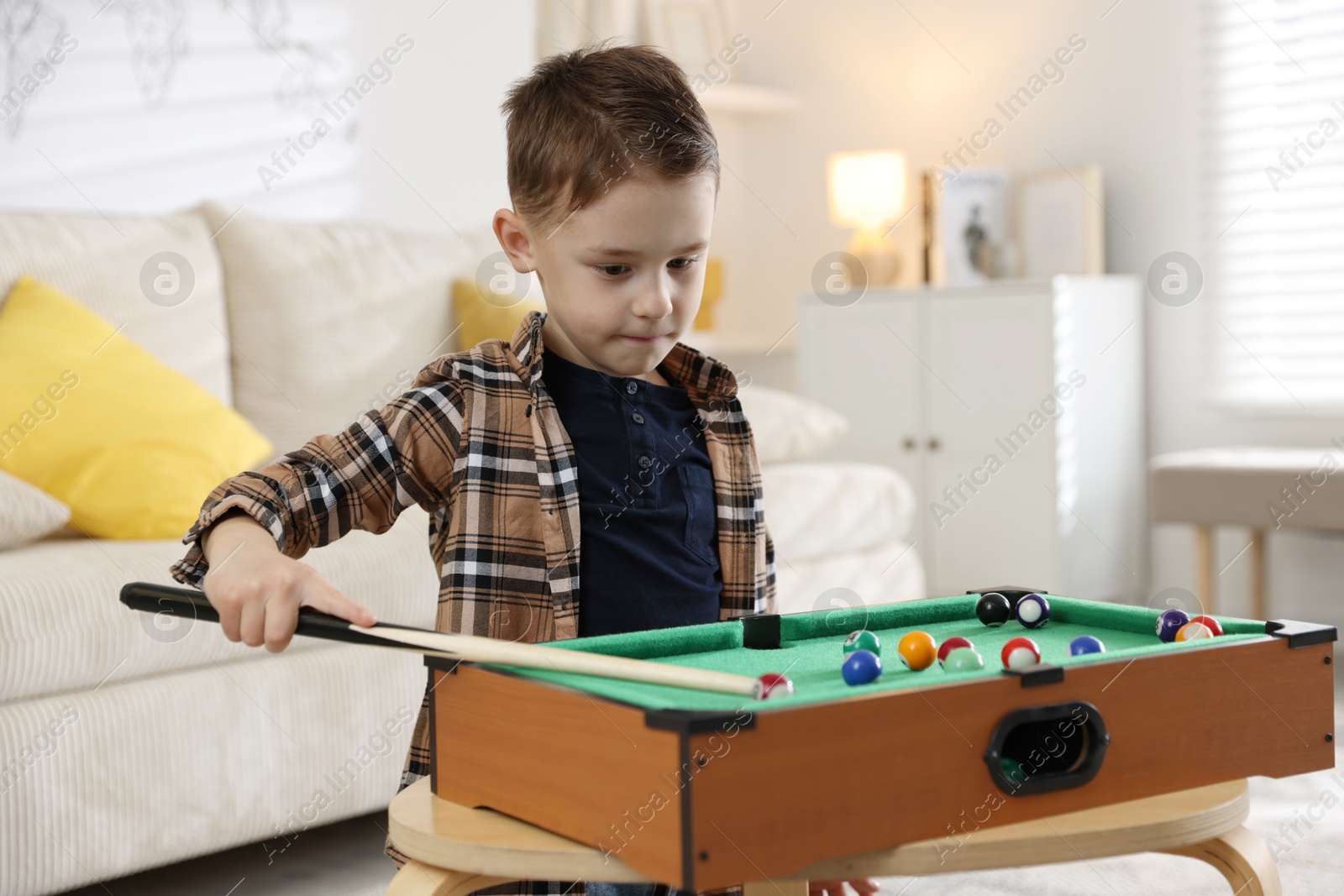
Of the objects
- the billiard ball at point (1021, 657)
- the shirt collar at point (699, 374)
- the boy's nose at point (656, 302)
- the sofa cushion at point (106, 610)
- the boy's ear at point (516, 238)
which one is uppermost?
the boy's ear at point (516, 238)

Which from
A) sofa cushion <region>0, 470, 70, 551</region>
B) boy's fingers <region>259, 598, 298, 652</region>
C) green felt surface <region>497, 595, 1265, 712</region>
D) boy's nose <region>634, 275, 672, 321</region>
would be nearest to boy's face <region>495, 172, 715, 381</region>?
boy's nose <region>634, 275, 672, 321</region>

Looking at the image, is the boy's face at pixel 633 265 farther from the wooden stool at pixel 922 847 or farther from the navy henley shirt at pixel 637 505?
the wooden stool at pixel 922 847

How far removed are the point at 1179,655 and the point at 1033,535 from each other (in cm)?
272

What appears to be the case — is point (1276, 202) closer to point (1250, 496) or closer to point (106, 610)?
point (1250, 496)

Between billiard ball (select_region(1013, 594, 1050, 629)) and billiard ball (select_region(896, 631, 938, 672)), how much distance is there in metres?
0.21

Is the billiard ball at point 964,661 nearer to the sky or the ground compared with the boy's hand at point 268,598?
nearer to the ground

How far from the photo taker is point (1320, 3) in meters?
3.22

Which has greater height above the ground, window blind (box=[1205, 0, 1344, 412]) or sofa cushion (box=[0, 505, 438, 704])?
window blind (box=[1205, 0, 1344, 412])

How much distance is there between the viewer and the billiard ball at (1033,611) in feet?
3.26

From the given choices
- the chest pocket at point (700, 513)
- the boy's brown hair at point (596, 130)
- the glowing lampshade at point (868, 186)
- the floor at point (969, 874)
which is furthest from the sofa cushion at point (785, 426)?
the boy's brown hair at point (596, 130)

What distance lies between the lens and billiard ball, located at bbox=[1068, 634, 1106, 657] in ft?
2.68

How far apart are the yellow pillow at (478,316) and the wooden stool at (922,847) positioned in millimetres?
1809

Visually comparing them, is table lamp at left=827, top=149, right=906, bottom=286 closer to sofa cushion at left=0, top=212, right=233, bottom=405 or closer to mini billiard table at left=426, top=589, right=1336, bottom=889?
Answer: sofa cushion at left=0, top=212, right=233, bottom=405

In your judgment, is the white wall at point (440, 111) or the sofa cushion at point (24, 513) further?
the white wall at point (440, 111)
